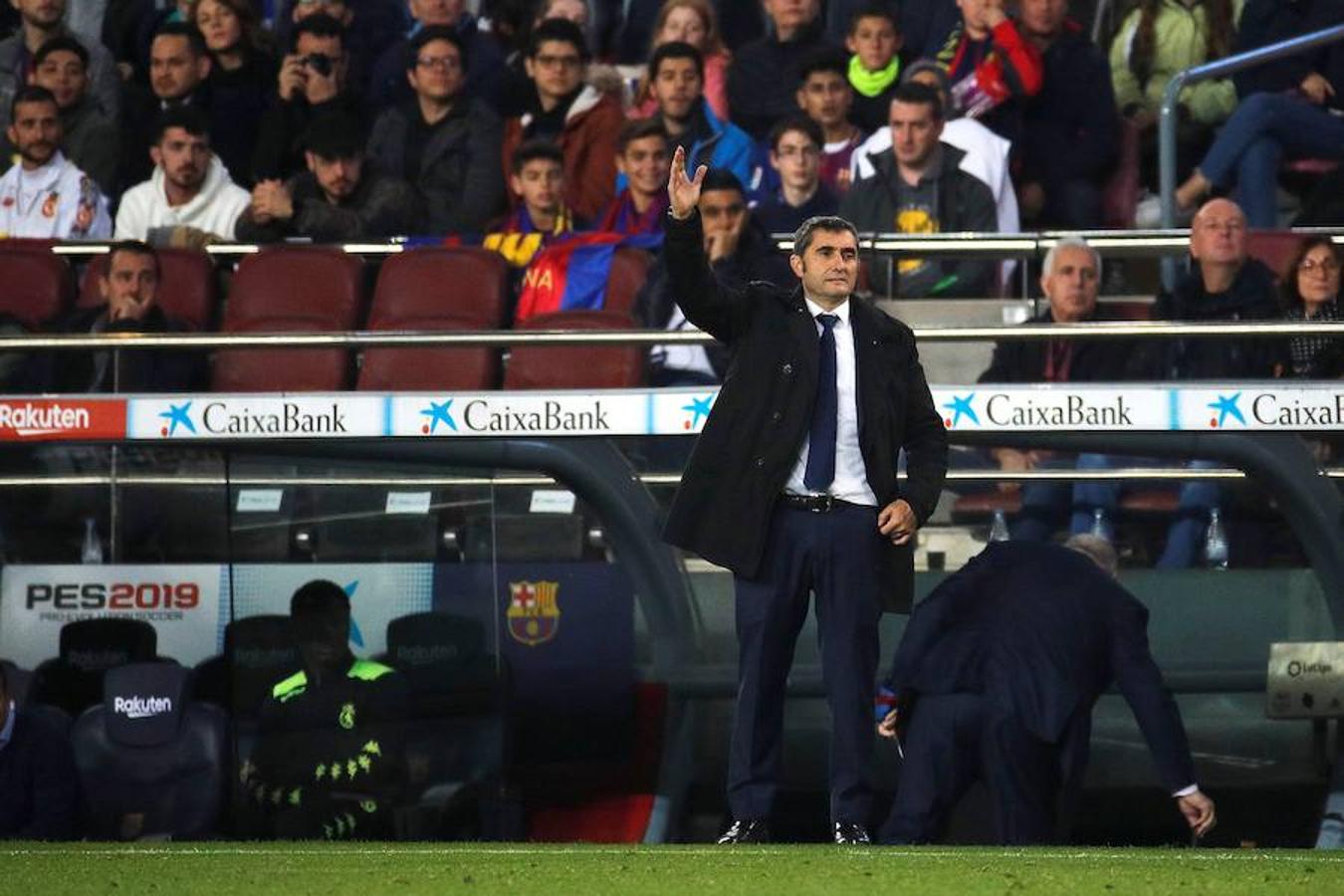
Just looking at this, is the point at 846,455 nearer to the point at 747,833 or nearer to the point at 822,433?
the point at 822,433

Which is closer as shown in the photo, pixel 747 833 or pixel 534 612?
pixel 747 833

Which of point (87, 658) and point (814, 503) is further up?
point (814, 503)

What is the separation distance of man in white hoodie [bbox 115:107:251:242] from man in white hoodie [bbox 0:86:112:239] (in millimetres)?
190

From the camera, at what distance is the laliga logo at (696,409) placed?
9477mm

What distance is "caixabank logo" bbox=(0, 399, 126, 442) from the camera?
9.87 meters

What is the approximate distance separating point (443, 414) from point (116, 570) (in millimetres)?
1424

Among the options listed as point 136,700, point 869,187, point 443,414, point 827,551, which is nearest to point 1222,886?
point 827,551

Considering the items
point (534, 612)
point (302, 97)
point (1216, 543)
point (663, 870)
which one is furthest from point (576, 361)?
point (663, 870)

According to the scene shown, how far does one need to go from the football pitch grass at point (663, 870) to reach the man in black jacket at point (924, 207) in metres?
4.76

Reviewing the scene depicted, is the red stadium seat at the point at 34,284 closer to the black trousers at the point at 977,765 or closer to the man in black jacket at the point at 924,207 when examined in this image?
the man in black jacket at the point at 924,207

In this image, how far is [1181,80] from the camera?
11836mm

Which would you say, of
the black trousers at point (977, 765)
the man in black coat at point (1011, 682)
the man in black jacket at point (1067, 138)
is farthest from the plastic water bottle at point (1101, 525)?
the man in black jacket at point (1067, 138)

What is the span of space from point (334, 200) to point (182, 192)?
2.88 feet

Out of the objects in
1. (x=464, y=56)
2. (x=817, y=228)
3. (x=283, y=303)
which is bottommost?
(x=817, y=228)
